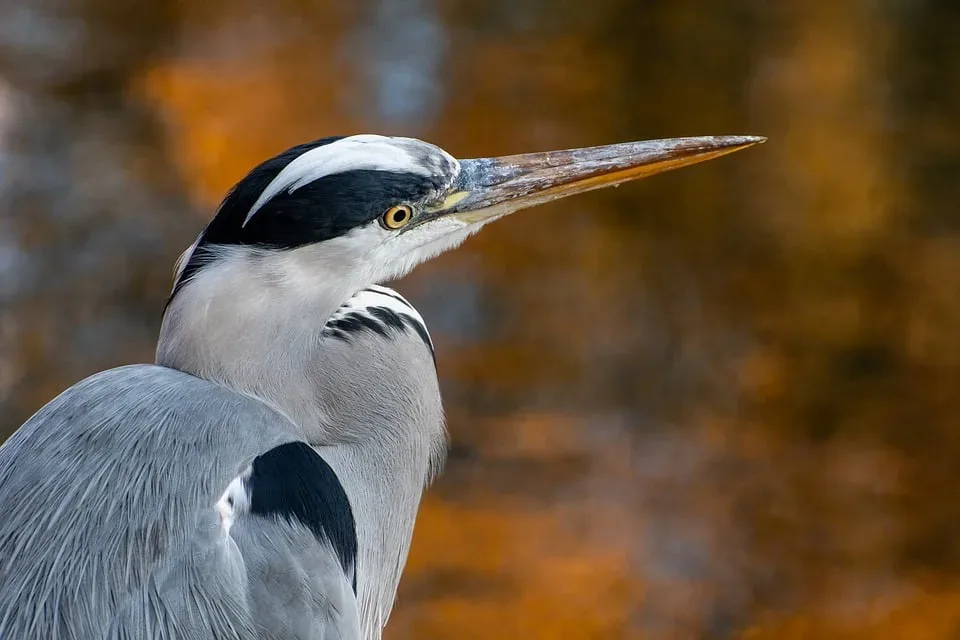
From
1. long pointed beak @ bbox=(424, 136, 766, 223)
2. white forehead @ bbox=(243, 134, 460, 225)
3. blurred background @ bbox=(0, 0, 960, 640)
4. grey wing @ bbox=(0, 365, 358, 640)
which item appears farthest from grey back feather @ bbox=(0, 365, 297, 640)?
blurred background @ bbox=(0, 0, 960, 640)

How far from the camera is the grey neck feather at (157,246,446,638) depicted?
4.24 feet

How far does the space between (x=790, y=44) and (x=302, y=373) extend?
351 centimetres

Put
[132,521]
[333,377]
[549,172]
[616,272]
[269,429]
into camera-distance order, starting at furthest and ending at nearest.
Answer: [616,272], [549,172], [333,377], [269,429], [132,521]

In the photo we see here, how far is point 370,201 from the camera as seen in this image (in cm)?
130

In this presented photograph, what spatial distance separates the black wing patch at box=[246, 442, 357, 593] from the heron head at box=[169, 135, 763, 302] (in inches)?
9.6

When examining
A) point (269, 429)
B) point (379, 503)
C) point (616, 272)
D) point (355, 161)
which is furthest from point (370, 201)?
point (616, 272)

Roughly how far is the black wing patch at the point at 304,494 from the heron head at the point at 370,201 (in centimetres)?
24

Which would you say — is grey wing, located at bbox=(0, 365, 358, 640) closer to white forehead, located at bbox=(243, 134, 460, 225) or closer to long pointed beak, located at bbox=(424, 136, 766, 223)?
white forehead, located at bbox=(243, 134, 460, 225)

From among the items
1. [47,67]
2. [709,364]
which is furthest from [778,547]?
[47,67]

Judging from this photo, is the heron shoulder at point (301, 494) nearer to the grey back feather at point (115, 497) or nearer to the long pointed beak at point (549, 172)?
the grey back feather at point (115, 497)

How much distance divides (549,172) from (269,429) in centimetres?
58

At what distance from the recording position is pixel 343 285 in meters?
1.35

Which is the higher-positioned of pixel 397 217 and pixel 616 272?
pixel 397 217

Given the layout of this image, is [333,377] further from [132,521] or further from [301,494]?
[132,521]
